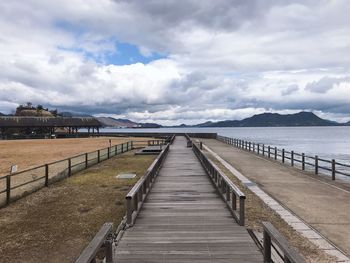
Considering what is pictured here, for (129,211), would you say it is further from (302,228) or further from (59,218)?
(302,228)

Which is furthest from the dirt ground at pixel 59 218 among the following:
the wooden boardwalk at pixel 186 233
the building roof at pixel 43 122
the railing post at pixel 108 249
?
the building roof at pixel 43 122

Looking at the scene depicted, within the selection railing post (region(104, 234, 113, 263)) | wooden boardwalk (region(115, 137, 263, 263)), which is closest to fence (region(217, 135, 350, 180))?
wooden boardwalk (region(115, 137, 263, 263))

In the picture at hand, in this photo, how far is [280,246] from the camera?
493 centimetres

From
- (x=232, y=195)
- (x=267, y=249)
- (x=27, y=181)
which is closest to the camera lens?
(x=267, y=249)

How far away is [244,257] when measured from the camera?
21.3ft

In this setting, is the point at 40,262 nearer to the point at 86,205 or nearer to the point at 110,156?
the point at 86,205

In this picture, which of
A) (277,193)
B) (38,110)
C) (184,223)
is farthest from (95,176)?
(38,110)

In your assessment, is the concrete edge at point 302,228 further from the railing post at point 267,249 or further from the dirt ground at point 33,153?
the dirt ground at point 33,153

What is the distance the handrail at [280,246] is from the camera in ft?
14.8

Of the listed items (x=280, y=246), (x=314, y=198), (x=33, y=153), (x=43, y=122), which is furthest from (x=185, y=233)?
(x=43, y=122)

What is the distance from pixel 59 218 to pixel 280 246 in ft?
27.8

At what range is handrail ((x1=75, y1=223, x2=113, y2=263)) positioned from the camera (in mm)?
4608

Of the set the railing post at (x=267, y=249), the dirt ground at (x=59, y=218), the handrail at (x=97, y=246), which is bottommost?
the dirt ground at (x=59, y=218)

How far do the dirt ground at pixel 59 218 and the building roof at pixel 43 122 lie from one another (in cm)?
7558
